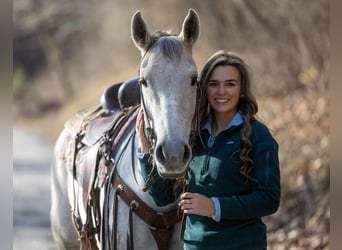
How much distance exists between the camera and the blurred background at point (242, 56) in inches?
83.7

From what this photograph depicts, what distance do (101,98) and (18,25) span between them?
0.40m

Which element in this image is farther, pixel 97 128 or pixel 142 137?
pixel 97 128

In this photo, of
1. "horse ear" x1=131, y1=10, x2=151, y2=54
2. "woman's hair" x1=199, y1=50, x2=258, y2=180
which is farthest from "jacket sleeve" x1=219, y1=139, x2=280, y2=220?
"horse ear" x1=131, y1=10, x2=151, y2=54

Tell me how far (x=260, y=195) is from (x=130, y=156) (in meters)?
0.48

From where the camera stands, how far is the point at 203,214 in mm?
1654

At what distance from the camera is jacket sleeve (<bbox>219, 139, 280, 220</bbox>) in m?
1.63

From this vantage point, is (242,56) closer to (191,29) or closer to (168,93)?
(191,29)

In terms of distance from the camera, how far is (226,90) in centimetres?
179

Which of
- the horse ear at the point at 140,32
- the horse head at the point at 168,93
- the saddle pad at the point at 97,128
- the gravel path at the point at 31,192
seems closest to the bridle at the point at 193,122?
the horse head at the point at 168,93

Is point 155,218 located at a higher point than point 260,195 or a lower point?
lower

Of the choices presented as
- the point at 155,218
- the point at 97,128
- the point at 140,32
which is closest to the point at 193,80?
the point at 140,32

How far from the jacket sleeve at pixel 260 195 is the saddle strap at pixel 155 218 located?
0.89ft

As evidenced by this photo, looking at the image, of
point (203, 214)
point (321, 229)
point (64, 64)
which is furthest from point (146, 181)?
point (321, 229)

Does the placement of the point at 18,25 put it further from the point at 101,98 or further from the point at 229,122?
the point at 229,122
